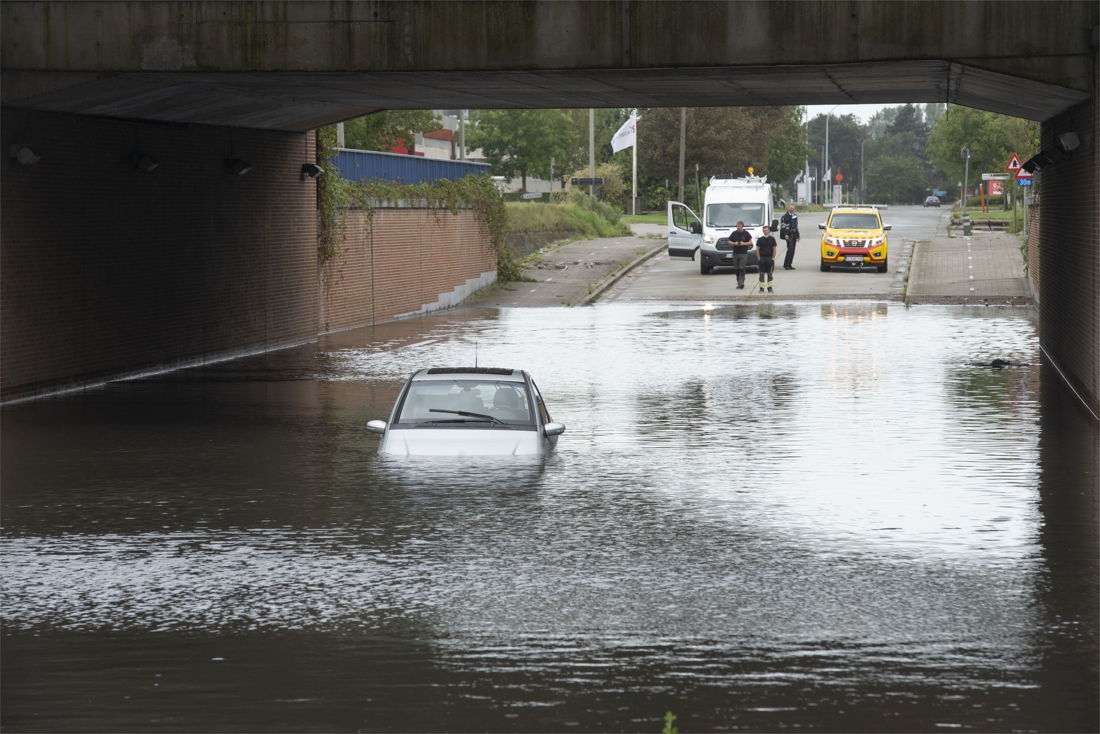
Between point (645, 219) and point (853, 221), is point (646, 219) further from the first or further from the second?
point (853, 221)

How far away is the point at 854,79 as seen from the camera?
66.0ft

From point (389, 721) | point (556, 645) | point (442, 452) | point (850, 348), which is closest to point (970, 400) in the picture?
point (850, 348)

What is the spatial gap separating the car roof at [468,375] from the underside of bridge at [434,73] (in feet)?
17.4

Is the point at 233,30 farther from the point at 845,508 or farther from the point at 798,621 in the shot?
the point at 798,621

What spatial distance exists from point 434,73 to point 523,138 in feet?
249

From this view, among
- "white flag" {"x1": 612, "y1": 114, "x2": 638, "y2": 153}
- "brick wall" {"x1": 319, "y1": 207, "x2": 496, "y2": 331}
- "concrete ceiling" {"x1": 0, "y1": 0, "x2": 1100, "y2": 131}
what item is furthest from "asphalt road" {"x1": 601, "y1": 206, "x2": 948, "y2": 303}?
"concrete ceiling" {"x1": 0, "y1": 0, "x2": 1100, "y2": 131}

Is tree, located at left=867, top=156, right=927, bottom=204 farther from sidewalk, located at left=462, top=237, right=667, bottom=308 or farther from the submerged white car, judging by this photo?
the submerged white car

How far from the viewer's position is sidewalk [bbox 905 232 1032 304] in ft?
127

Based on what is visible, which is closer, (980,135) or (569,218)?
(569,218)

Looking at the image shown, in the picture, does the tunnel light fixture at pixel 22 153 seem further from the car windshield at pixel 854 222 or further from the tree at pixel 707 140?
the tree at pixel 707 140

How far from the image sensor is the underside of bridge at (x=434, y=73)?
17656 millimetres

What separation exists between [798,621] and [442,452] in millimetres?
5731

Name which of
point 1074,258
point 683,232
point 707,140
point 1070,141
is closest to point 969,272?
point 683,232

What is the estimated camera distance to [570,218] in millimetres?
60281
